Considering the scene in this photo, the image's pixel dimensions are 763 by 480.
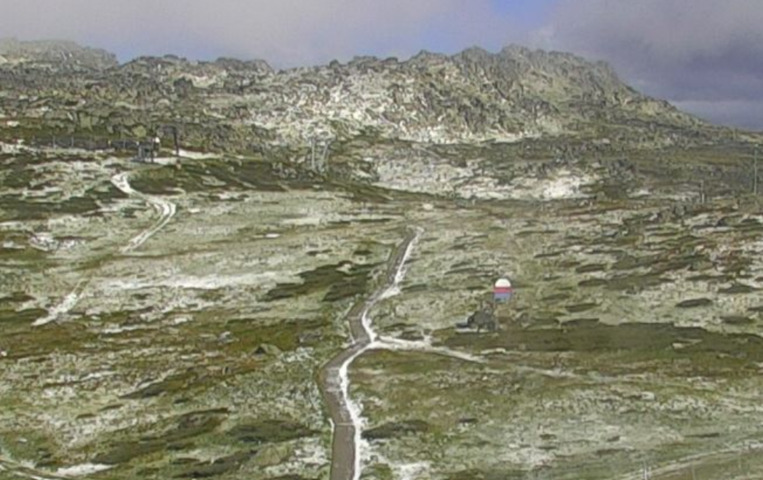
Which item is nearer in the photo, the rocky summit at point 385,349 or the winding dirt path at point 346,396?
the winding dirt path at point 346,396

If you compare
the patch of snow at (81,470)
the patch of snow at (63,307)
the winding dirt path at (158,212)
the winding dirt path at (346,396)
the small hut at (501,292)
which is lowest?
the patch of snow at (63,307)

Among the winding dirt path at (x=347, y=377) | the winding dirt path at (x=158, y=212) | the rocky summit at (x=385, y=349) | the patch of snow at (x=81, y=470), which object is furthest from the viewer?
the winding dirt path at (x=158, y=212)

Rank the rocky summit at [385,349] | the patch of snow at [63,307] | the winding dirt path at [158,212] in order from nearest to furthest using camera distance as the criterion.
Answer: the rocky summit at [385,349] < the patch of snow at [63,307] < the winding dirt path at [158,212]

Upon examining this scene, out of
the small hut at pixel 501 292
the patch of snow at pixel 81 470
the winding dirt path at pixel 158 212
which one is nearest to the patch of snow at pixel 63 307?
the winding dirt path at pixel 158 212

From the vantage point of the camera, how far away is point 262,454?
52969 mm

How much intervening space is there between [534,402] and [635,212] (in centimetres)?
11752

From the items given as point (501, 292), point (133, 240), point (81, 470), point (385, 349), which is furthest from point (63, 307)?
point (81, 470)

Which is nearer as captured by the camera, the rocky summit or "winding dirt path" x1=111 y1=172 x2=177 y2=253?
the rocky summit

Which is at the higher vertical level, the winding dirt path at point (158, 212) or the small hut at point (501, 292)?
the small hut at point (501, 292)

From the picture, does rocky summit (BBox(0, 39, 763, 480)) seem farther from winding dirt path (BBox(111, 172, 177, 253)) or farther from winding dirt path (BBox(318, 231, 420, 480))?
winding dirt path (BBox(111, 172, 177, 253))

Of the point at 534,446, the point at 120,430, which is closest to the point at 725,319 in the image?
the point at 534,446

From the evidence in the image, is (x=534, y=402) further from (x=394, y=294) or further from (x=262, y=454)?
(x=394, y=294)

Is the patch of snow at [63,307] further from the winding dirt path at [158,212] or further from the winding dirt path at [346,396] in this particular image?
→ the winding dirt path at [346,396]

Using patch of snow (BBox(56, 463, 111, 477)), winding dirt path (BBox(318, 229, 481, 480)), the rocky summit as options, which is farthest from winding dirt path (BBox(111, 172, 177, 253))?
patch of snow (BBox(56, 463, 111, 477))
